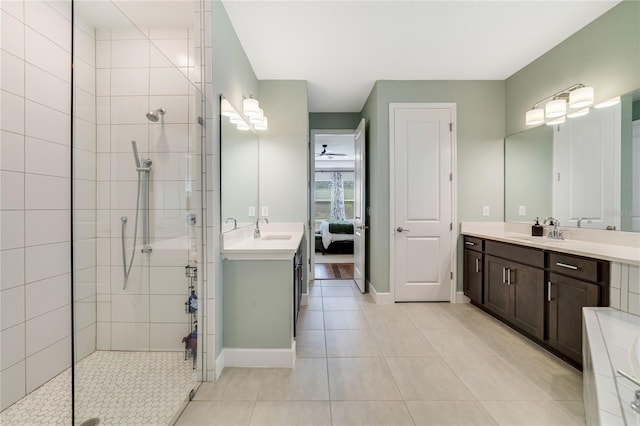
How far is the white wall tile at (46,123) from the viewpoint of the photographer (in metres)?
1.64

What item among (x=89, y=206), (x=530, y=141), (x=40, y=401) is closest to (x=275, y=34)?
(x=89, y=206)

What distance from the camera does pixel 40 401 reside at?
5.16 ft

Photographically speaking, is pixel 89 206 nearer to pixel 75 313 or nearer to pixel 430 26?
pixel 75 313

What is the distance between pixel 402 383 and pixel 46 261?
7.89ft

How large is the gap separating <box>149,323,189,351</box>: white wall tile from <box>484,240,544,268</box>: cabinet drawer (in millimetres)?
2726

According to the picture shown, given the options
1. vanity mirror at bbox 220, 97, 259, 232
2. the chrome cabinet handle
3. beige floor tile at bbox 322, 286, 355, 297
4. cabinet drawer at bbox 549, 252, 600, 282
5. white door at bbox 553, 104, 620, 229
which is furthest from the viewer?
beige floor tile at bbox 322, 286, 355, 297

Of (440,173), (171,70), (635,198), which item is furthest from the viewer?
(440,173)

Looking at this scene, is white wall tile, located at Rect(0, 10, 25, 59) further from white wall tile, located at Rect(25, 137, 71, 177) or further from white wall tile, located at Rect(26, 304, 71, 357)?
white wall tile, located at Rect(26, 304, 71, 357)

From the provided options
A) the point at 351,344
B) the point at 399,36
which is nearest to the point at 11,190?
the point at 351,344

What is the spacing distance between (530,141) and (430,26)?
1697mm

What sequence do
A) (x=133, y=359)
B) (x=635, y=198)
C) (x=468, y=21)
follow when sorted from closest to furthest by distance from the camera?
(x=133, y=359), (x=635, y=198), (x=468, y=21)

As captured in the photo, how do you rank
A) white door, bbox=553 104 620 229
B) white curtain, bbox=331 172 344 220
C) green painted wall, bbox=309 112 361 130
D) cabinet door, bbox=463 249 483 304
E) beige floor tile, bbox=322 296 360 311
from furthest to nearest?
white curtain, bbox=331 172 344 220, green painted wall, bbox=309 112 361 130, beige floor tile, bbox=322 296 360 311, cabinet door, bbox=463 249 483 304, white door, bbox=553 104 620 229

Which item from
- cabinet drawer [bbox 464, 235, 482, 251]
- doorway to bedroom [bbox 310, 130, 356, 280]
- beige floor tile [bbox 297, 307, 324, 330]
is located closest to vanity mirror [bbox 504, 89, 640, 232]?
cabinet drawer [bbox 464, 235, 482, 251]

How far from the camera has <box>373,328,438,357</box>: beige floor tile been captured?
7.22ft
